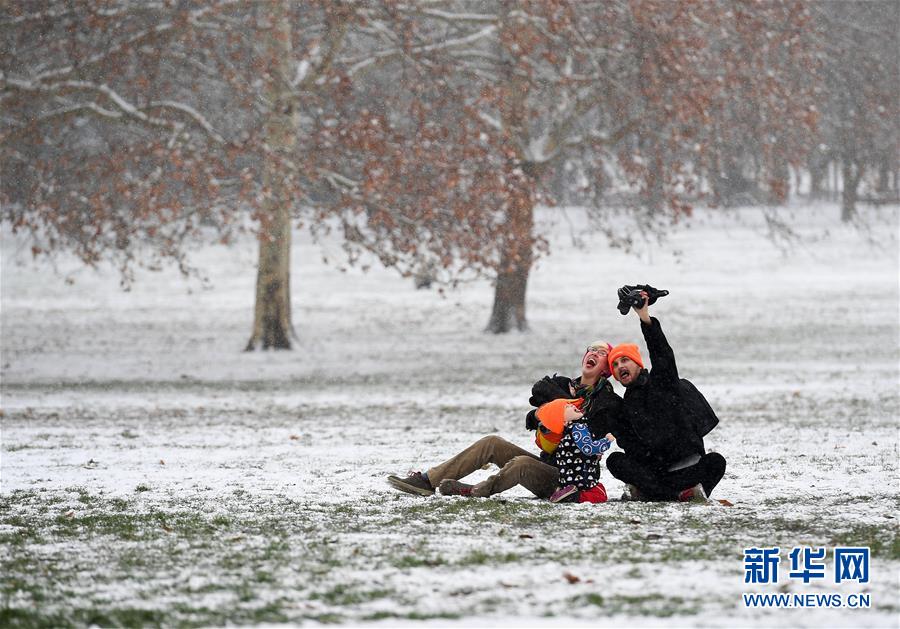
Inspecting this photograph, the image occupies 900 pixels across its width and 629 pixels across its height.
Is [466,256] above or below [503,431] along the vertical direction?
above

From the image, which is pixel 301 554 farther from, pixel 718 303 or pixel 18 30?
pixel 718 303

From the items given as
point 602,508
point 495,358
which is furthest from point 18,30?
point 602,508

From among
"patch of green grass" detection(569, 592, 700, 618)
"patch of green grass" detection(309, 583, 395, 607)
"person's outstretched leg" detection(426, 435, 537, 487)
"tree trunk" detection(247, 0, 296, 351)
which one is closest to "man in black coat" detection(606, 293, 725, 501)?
"person's outstretched leg" detection(426, 435, 537, 487)

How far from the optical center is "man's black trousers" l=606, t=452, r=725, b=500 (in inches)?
316

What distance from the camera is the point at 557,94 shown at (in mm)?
26406

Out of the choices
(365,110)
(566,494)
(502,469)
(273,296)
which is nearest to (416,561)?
(566,494)

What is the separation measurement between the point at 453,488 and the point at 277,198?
13.5 meters

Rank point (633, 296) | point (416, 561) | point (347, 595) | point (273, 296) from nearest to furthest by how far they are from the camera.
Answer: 1. point (347, 595)
2. point (416, 561)
3. point (633, 296)
4. point (273, 296)

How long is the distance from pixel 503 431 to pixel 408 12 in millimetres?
10113

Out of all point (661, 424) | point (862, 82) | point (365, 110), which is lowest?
point (661, 424)

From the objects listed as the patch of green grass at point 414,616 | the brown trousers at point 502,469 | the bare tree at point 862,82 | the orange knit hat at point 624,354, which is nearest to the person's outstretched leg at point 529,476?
the brown trousers at point 502,469

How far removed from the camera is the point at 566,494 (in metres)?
8.16

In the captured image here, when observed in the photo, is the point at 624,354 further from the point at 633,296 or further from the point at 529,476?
the point at 529,476

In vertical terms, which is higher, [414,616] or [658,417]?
[658,417]
